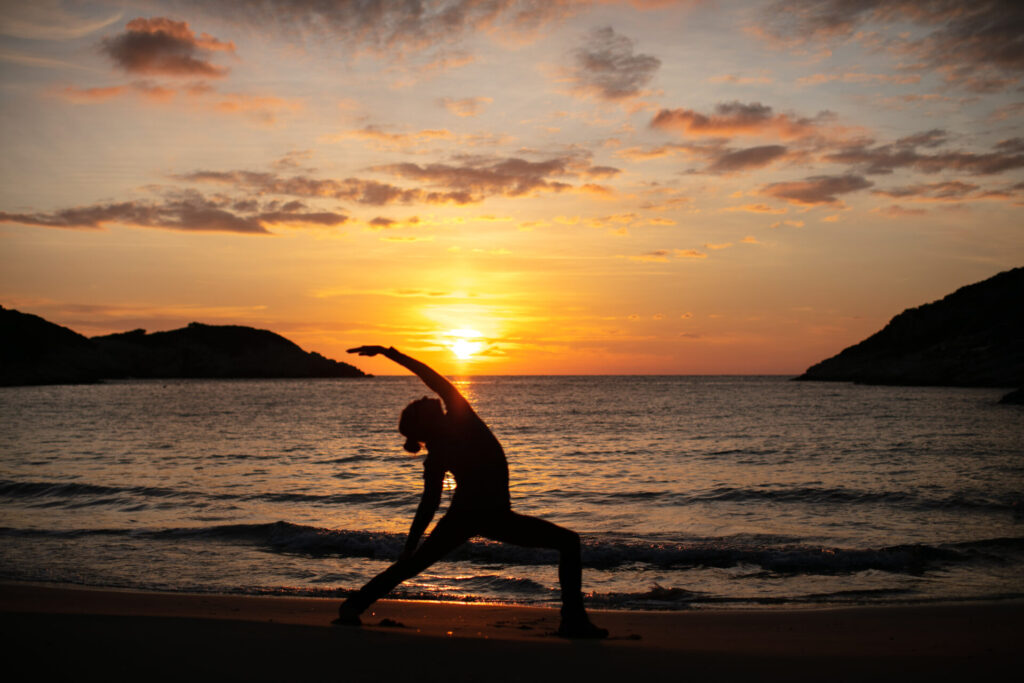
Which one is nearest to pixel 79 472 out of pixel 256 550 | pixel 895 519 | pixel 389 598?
pixel 256 550

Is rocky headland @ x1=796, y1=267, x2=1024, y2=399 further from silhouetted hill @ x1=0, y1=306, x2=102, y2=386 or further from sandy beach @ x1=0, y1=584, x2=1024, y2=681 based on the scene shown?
silhouetted hill @ x1=0, y1=306, x2=102, y2=386

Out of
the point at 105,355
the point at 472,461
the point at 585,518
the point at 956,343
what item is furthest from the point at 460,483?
the point at 105,355

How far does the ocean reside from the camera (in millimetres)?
9227

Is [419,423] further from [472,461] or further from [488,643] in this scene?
[488,643]

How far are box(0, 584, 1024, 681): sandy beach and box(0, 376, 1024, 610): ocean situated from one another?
1.17m

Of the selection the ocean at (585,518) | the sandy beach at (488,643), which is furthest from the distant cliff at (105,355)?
the sandy beach at (488,643)

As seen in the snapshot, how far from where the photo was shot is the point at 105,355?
167 metres

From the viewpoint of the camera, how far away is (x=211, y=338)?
199 metres

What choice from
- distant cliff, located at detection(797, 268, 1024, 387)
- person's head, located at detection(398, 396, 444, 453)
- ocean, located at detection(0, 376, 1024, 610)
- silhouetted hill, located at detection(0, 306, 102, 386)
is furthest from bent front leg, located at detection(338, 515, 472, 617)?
silhouetted hill, located at detection(0, 306, 102, 386)

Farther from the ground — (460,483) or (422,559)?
(460,483)

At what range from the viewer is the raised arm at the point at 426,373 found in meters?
5.27

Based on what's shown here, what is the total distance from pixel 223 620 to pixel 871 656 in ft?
17.5

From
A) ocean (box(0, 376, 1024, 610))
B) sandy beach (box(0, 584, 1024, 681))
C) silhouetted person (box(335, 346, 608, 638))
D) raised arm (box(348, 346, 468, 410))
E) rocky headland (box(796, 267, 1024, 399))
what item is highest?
rocky headland (box(796, 267, 1024, 399))

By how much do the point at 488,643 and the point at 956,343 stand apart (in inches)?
4798
